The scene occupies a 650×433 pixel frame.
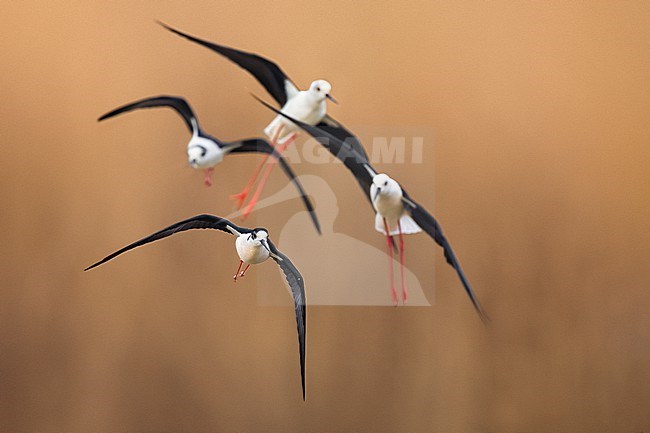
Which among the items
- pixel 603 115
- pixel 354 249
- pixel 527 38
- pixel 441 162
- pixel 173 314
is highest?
pixel 527 38

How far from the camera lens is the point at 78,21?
1.81 metres

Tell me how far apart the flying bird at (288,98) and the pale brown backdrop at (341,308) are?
27.1 inches

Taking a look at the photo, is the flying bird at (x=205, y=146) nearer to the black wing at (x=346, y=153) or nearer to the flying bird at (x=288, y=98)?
the flying bird at (x=288, y=98)

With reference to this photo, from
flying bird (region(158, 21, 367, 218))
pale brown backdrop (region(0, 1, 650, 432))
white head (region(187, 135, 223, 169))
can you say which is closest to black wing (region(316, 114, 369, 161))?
flying bird (region(158, 21, 367, 218))

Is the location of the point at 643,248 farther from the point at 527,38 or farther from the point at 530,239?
the point at 527,38

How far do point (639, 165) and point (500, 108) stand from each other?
1.09 feet

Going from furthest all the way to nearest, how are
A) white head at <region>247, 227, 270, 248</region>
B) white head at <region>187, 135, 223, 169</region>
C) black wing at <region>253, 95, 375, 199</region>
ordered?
1. white head at <region>187, 135, 223, 169</region>
2. black wing at <region>253, 95, 375, 199</region>
3. white head at <region>247, 227, 270, 248</region>

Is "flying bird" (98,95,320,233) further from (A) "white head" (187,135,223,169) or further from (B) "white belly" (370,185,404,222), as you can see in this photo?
(B) "white belly" (370,185,404,222)

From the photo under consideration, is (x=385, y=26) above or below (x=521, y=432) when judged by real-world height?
above

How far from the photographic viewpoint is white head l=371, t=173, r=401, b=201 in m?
0.92

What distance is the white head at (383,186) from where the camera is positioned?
0.92 meters

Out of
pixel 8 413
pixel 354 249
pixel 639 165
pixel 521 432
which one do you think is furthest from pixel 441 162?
pixel 8 413

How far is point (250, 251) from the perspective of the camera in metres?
0.85

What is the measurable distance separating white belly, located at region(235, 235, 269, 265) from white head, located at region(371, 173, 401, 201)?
152mm
